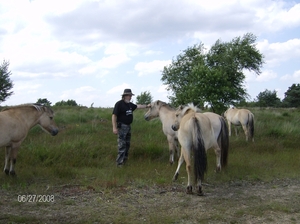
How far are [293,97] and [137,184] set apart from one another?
175ft

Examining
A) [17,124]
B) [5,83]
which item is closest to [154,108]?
[17,124]

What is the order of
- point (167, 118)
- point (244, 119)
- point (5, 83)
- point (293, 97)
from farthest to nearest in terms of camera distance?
1. point (293, 97)
2. point (5, 83)
3. point (244, 119)
4. point (167, 118)

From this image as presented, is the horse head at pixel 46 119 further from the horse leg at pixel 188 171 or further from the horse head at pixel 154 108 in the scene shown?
the horse leg at pixel 188 171

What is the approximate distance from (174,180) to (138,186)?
987 millimetres

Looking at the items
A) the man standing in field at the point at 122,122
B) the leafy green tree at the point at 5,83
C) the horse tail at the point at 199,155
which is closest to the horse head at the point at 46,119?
the man standing in field at the point at 122,122

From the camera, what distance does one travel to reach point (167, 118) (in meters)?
9.55

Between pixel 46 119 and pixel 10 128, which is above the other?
pixel 46 119

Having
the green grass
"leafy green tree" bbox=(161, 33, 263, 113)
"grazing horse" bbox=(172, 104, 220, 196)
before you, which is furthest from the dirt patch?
"leafy green tree" bbox=(161, 33, 263, 113)

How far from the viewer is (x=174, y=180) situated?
7.11 meters

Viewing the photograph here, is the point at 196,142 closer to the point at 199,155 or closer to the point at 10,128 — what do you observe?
the point at 199,155

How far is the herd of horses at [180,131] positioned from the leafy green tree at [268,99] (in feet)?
166

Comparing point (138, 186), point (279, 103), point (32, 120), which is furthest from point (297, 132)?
point (279, 103)

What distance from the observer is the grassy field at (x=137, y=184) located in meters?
4.89

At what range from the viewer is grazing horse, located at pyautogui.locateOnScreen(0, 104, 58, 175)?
6863 millimetres
